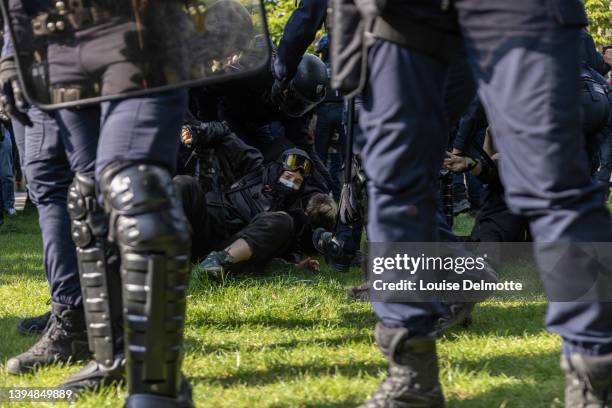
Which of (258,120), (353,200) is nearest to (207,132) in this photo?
(258,120)

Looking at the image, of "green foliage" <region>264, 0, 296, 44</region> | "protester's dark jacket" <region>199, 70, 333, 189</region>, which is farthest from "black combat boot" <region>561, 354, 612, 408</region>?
"green foliage" <region>264, 0, 296, 44</region>

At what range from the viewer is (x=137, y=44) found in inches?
81.4

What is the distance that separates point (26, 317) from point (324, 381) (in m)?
1.88

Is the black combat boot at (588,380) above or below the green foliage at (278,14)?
above

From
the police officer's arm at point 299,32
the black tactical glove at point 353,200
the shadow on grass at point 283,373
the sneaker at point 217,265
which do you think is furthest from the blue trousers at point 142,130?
the police officer's arm at point 299,32

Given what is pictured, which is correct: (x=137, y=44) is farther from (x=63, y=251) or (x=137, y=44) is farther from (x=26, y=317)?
(x=26, y=317)

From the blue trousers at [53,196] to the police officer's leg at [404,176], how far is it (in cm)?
115

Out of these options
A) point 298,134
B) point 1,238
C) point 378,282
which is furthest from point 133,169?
point 1,238

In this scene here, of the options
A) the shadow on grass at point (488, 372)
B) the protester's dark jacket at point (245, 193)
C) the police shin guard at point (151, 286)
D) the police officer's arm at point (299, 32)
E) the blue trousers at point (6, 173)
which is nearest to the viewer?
the police shin guard at point (151, 286)

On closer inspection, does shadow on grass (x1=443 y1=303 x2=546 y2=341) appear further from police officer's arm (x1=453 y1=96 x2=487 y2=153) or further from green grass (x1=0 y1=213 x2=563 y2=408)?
police officer's arm (x1=453 y1=96 x2=487 y2=153)

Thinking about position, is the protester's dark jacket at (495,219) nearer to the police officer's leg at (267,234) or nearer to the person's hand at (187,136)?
the police officer's leg at (267,234)

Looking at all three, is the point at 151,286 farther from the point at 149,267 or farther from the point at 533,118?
the point at 533,118

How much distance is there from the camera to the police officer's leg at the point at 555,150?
1937 mm

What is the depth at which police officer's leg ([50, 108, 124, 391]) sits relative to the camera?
7.36 feet
